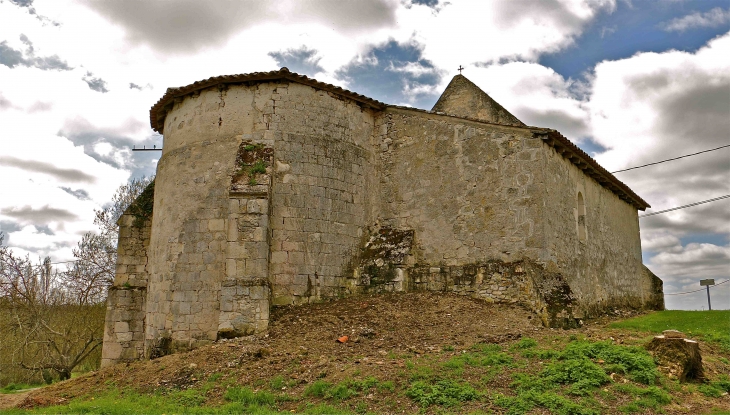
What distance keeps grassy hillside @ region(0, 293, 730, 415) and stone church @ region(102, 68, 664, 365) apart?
99cm

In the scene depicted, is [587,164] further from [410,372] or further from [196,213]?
[196,213]

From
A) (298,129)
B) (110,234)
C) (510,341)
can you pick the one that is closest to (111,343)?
(298,129)

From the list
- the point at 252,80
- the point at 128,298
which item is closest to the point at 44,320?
the point at 128,298

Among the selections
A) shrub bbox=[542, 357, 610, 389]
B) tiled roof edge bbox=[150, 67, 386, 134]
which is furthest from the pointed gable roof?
shrub bbox=[542, 357, 610, 389]

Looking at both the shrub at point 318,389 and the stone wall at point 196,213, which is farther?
the stone wall at point 196,213

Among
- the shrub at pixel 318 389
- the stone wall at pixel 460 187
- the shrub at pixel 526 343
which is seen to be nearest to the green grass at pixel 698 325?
the stone wall at pixel 460 187

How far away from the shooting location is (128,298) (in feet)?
47.6

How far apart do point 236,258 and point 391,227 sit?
4625 mm

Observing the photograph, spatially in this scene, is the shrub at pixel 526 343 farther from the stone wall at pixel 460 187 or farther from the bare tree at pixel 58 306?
the bare tree at pixel 58 306

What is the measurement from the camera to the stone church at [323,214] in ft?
39.9

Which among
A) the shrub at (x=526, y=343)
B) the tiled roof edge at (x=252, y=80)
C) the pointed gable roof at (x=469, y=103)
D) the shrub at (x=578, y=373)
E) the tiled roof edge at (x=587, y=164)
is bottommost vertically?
the shrub at (x=578, y=373)

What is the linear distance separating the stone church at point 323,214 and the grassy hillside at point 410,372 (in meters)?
0.99

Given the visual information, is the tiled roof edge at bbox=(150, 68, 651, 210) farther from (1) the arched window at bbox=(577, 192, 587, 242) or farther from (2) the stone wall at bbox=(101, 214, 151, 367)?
(2) the stone wall at bbox=(101, 214, 151, 367)

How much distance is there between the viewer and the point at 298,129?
1341cm
